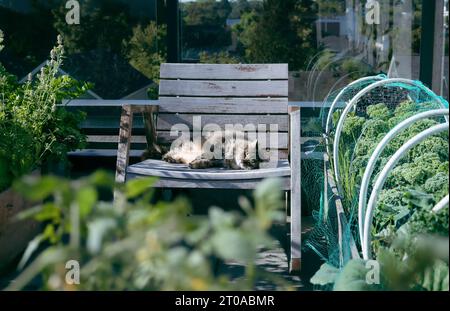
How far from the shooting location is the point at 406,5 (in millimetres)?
6488

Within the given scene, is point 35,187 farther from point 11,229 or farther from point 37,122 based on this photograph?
point 37,122

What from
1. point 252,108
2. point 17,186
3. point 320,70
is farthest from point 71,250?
point 320,70

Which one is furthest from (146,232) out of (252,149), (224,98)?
(224,98)

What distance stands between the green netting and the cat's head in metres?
0.41

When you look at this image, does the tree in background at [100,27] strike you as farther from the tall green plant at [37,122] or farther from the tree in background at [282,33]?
the tall green plant at [37,122]

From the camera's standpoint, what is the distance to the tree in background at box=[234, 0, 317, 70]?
653 centimetres

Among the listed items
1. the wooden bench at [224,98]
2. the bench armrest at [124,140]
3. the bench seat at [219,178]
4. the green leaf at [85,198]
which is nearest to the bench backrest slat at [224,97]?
the wooden bench at [224,98]

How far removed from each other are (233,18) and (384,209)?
3.81m

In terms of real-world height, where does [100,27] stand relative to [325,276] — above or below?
above

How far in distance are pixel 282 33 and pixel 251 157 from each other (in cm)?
262

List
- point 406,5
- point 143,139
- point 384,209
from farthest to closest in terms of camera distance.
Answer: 1. point 406,5
2. point 143,139
3. point 384,209

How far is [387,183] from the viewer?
3756 mm

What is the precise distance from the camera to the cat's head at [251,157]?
4137 mm
